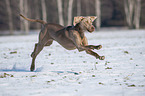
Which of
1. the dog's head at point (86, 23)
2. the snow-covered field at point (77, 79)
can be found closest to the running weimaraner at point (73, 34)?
the dog's head at point (86, 23)

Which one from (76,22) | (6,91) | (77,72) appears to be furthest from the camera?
(77,72)

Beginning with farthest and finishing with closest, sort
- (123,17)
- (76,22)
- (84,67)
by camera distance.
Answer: (123,17) < (84,67) < (76,22)

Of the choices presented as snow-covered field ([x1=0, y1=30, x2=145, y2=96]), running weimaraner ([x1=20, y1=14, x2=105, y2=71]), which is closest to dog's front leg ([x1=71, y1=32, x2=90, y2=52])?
running weimaraner ([x1=20, y1=14, x2=105, y2=71])

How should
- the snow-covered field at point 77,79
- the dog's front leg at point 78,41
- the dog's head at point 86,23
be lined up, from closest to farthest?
the snow-covered field at point 77,79
the dog's head at point 86,23
the dog's front leg at point 78,41

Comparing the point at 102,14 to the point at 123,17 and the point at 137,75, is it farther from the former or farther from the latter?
the point at 137,75

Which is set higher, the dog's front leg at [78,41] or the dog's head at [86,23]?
the dog's head at [86,23]

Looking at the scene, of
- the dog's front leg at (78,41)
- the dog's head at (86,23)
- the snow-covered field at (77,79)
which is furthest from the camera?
the dog's front leg at (78,41)

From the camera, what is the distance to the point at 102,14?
4216cm

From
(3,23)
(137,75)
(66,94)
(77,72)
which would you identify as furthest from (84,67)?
(3,23)

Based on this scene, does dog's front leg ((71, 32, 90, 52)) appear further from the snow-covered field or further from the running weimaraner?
the snow-covered field

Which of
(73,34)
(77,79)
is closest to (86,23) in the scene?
(73,34)

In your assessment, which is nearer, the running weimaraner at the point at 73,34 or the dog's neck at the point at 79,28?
the running weimaraner at the point at 73,34

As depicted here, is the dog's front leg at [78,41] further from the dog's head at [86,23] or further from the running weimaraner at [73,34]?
the dog's head at [86,23]

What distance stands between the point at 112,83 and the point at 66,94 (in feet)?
4.21
